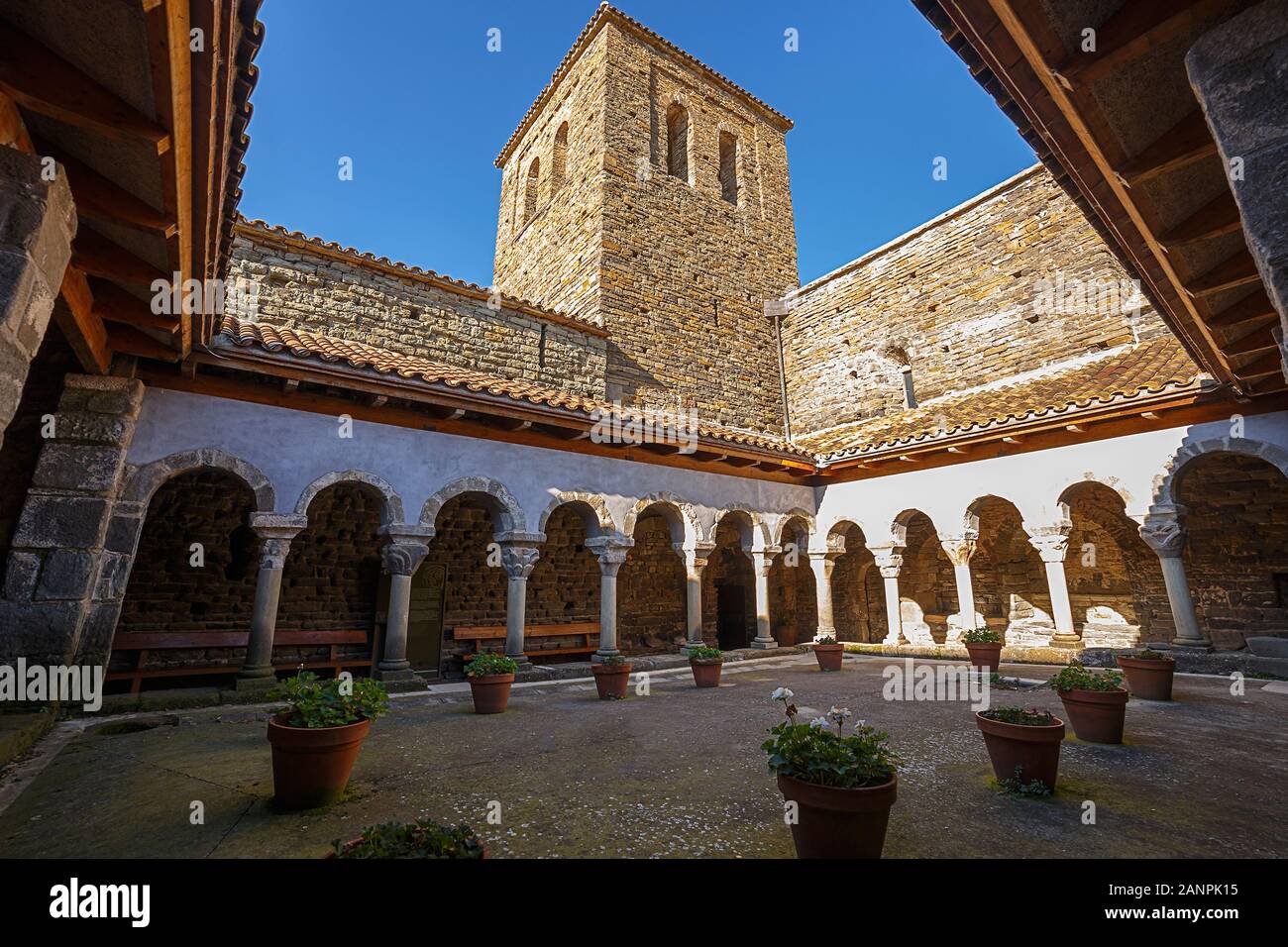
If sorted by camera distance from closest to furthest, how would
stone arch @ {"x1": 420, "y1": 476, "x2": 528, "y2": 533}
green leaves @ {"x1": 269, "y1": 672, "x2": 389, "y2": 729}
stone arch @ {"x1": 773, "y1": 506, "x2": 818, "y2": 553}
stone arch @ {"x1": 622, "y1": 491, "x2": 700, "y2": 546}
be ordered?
green leaves @ {"x1": 269, "y1": 672, "x2": 389, "y2": 729}
stone arch @ {"x1": 420, "y1": 476, "x2": 528, "y2": 533}
stone arch @ {"x1": 622, "y1": 491, "x2": 700, "y2": 546}
stone arch @ {"x1": 773, "y1": 506, "x2": 818, "y2": 553}

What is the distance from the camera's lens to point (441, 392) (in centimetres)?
700

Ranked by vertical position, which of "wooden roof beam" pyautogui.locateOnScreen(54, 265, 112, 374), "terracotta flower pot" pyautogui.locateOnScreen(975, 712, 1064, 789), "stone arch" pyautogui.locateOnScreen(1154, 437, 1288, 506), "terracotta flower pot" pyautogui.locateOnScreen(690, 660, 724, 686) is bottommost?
"terracotta flower pot" pyautogui.locateOnScreen(690, 660, 724, 686)

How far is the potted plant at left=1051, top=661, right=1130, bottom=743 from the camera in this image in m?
4.11

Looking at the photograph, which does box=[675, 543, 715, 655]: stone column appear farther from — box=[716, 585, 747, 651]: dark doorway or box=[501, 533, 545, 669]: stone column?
box=[716, 585, 747, 651]: dark doorway

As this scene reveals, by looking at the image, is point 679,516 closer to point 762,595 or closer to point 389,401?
point 762,595

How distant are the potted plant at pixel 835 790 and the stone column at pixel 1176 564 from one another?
7.67 m

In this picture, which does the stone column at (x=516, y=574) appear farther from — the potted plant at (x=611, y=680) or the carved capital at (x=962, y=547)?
the carved capital at (x=962, y=547)

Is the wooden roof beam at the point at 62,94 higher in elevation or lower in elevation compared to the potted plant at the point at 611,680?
higher

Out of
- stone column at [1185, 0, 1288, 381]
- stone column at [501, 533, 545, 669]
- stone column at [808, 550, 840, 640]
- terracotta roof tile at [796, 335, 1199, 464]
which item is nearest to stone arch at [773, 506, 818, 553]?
stone column at [808, 550, 840, 640]

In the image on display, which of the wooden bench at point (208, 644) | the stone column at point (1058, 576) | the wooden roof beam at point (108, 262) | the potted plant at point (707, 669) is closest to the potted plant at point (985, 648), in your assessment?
the stone column at point (1058, 576)

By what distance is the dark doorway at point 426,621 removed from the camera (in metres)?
9.35

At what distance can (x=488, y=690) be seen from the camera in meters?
5.55

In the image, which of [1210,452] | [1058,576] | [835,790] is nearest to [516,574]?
[835,790]

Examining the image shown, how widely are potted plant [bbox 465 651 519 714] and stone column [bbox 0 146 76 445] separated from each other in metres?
3.98
